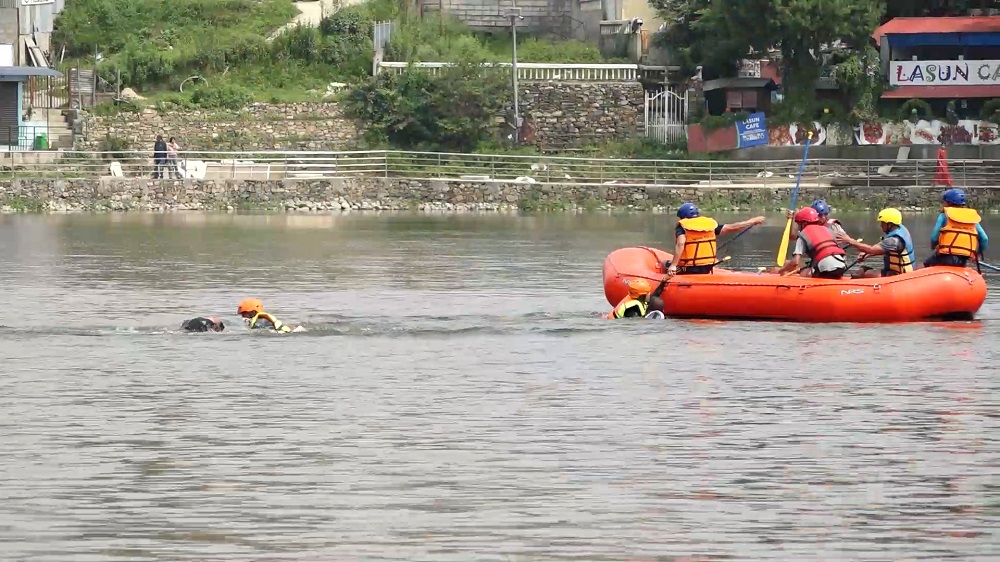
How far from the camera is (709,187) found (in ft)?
156

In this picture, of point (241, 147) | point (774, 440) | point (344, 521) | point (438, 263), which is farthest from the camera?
point (241, 147)

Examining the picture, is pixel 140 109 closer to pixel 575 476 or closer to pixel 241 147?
pixel 241 147

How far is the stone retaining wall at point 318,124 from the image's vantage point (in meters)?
50.6

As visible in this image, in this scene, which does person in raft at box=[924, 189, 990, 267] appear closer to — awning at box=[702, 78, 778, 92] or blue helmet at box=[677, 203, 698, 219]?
blue helmet at box=[677, 203, 698, 219]

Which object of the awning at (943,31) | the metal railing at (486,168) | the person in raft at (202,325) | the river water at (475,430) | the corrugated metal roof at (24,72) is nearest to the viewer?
the river water at (475,430)

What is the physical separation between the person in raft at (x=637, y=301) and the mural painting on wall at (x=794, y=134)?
29959mm

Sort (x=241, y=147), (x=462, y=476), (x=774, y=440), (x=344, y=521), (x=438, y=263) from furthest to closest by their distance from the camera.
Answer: (x=241, y=147) < (x=438, y=263) < (x=774, y=440) < (x=462, y=476) < (x=344, y=521)

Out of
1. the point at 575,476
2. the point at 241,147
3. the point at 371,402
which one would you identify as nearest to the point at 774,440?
the point at 575,476

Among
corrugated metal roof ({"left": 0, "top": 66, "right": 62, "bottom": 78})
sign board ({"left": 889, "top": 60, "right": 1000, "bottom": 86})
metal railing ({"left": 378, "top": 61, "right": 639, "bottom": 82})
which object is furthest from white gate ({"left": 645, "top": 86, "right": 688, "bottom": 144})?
corrugated metal roof ({"left": 0, "top": 66, "right": 62, "bottom": 78})

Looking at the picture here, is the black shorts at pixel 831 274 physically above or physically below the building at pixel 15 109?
below

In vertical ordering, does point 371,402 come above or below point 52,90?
below

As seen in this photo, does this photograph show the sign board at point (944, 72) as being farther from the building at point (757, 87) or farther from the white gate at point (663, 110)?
the white gate at point (663, 110)

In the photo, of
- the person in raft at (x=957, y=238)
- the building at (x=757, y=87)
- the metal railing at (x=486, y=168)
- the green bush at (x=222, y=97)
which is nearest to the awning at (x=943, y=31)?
the building at (x=757, y=87)

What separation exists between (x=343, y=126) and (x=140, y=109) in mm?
5617
